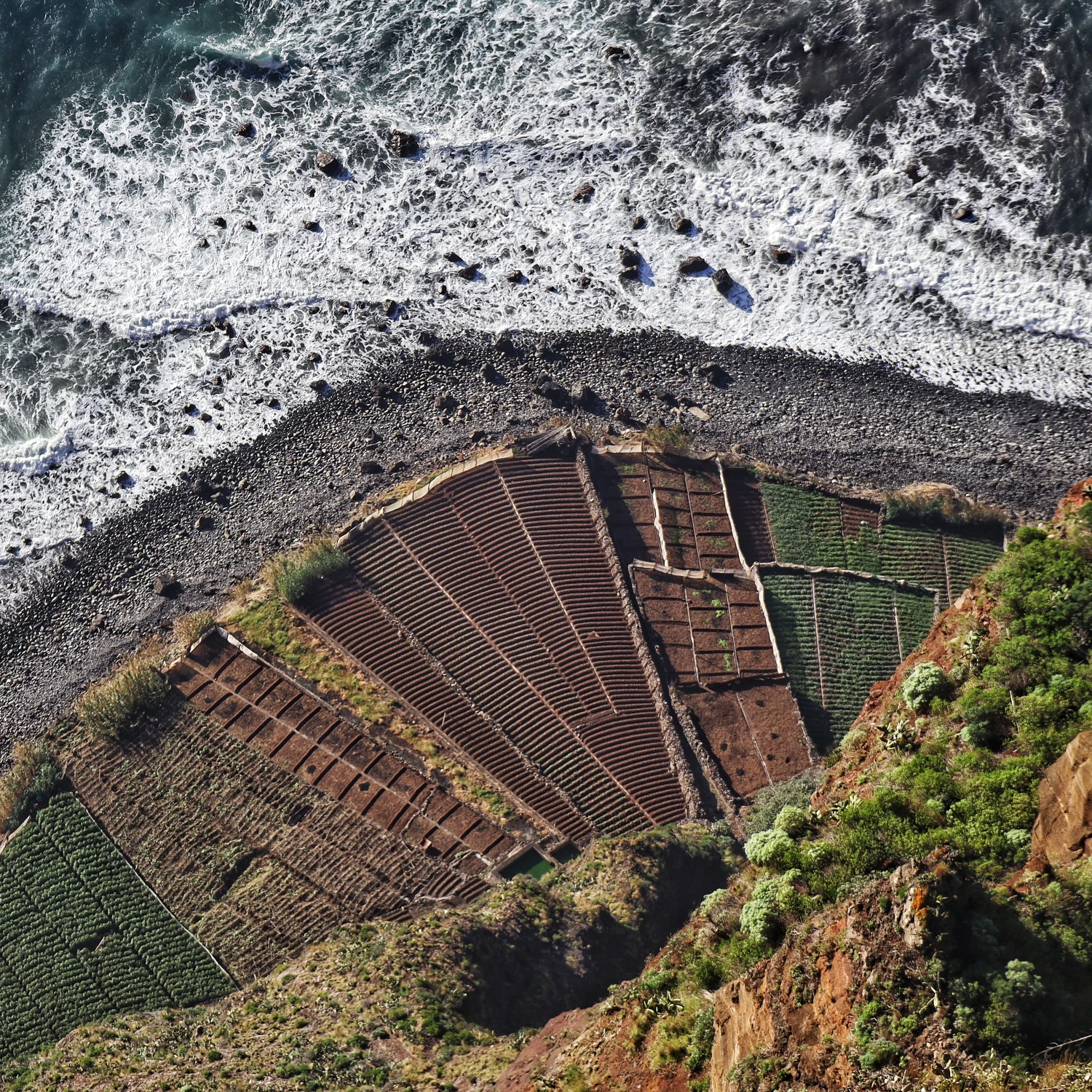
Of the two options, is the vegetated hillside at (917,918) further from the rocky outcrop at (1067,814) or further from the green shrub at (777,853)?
the rocky outcrop at (1067,814)

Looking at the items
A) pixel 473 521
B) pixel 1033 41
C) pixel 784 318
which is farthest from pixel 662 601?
pixel 1033 41

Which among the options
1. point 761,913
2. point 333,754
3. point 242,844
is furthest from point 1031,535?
point 242,844

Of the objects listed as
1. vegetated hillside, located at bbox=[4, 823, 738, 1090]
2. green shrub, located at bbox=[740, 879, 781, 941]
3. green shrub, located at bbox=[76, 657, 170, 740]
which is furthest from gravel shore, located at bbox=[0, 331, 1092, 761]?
green shrub, located at bbox=[740, 879, 781, 941]

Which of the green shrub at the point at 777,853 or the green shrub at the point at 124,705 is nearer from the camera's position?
the green shrub at the point at 777,853

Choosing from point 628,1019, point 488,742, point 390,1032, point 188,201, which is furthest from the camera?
point 188,201

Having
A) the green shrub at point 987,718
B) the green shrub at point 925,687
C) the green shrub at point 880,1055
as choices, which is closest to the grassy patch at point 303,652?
the green shrub at point 925,687

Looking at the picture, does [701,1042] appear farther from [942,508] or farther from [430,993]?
[942,508]

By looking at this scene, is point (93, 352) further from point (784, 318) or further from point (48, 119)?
point (784, 318)
